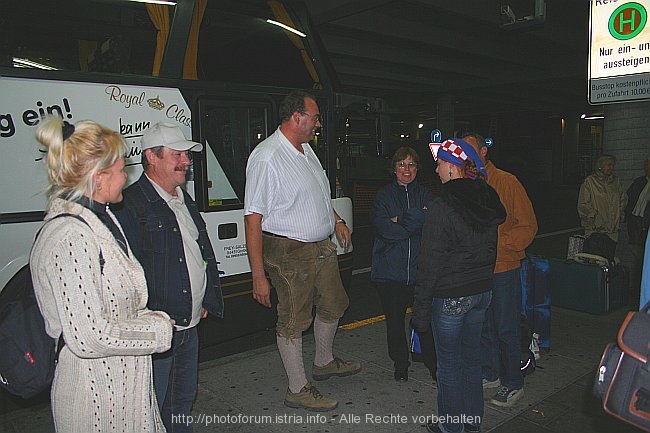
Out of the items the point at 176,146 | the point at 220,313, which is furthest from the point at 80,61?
the point at 220,313

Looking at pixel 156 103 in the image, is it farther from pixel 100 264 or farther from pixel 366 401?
pixel 366 401

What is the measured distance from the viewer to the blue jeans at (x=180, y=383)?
9.75 ft

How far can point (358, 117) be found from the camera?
5855 millimetres

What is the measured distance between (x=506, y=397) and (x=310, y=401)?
4.81 ft

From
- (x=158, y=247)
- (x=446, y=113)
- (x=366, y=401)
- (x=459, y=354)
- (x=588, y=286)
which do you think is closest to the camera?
(x=158, y=247)

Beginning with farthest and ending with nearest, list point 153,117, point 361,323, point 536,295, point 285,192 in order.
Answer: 1. point 361,323
2. point 536,295
3. point 153,117
4. point 285,192

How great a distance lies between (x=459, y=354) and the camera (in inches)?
133

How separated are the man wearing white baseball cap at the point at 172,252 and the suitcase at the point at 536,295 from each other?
285 cm

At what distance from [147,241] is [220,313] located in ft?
2.17

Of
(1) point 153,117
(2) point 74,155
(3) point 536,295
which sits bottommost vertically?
(3) point 536,295

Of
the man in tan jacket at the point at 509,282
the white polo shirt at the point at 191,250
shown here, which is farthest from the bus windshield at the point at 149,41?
the man in tan jacket at the point at 509,282

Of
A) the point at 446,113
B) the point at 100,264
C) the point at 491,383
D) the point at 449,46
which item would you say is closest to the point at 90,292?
the point at 100,264

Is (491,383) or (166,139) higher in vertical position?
(166,139)

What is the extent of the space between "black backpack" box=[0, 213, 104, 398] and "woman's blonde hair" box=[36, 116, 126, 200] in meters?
0.14
